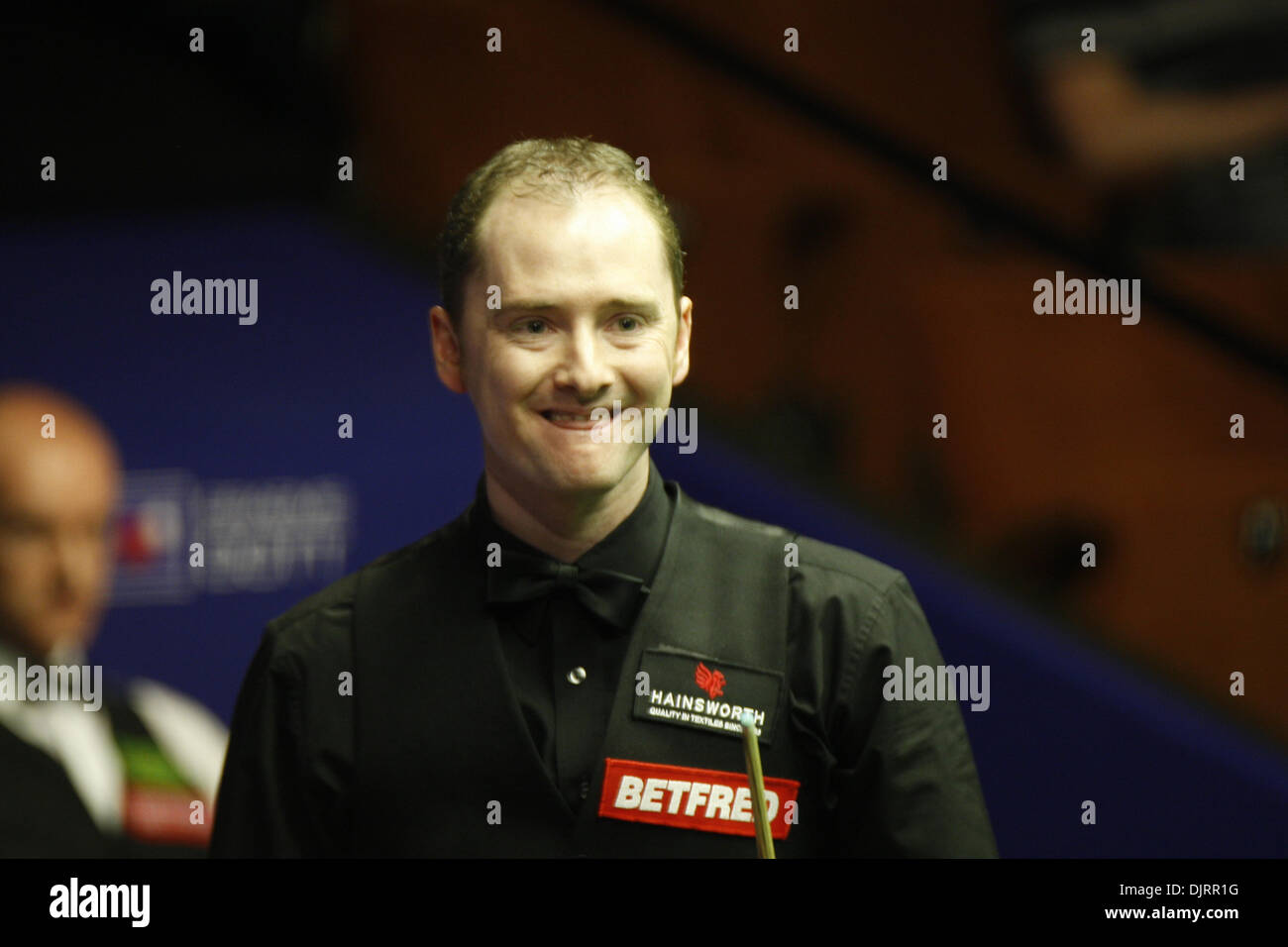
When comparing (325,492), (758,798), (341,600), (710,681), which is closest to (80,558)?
(325,492)

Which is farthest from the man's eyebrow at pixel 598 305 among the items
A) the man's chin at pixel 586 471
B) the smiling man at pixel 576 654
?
the man's chin at pixel 586 471

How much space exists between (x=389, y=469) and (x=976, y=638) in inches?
36.8

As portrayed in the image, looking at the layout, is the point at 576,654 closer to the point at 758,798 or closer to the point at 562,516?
the point at 562,516

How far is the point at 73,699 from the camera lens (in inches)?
94.0

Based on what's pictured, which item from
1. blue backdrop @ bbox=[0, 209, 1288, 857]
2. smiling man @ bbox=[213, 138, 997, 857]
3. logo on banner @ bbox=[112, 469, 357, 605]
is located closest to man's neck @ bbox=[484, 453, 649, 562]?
smiling man @ bbox=[213, 138, 997, 857]

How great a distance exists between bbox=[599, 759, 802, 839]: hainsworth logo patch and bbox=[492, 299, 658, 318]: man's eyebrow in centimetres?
38

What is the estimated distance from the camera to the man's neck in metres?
1.37

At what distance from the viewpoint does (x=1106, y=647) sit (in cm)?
246

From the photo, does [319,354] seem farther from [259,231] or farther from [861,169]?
[861,169]

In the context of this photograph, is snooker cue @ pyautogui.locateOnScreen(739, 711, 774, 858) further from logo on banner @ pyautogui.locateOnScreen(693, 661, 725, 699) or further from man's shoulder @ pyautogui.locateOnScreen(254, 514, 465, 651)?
man's shoulder @ pyautogui.locateOnScreen(254, 514, 465, 651)

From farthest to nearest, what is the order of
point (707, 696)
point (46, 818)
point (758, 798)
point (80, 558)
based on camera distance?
point (80, 558) < point (46, 818) < point (707, 696) < point (758, 798)

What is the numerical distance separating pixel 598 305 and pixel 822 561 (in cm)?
31
